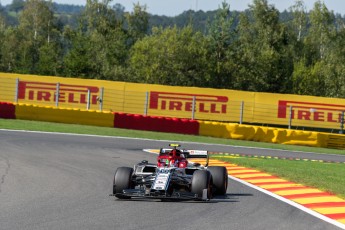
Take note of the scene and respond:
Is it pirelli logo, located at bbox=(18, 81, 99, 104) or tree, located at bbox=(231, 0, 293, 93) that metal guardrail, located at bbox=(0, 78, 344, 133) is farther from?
tree, located at bbox=(231, 0, 293, 93)

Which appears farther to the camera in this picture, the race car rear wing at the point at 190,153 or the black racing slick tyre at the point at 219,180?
the race car rear wing at the point at 190,153

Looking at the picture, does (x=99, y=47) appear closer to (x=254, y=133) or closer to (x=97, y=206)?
(x=254, y=133)

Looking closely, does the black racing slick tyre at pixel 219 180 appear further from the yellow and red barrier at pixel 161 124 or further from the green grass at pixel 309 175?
the yellow and red barrier at pixel 161 124

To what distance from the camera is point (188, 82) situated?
187 feet

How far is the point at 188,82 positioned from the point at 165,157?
143 feet

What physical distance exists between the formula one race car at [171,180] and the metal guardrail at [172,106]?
19.4 m

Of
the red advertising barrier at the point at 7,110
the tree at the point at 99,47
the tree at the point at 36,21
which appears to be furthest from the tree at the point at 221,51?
the tree at the point at 36,21

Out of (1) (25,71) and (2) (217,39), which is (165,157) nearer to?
(2) (217,39)

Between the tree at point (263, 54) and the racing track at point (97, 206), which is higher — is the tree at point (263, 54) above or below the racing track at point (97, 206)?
above

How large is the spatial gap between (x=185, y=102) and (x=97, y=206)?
84.9 feet

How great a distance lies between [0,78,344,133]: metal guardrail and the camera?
111 ft

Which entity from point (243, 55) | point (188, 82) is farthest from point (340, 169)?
point (243, 55)

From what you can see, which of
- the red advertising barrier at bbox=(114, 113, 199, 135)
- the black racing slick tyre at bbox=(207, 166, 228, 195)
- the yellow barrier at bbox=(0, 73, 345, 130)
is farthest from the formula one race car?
the yellow barrier at bbox=(0, 73, 345, 130)

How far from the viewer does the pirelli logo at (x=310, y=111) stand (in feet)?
115
